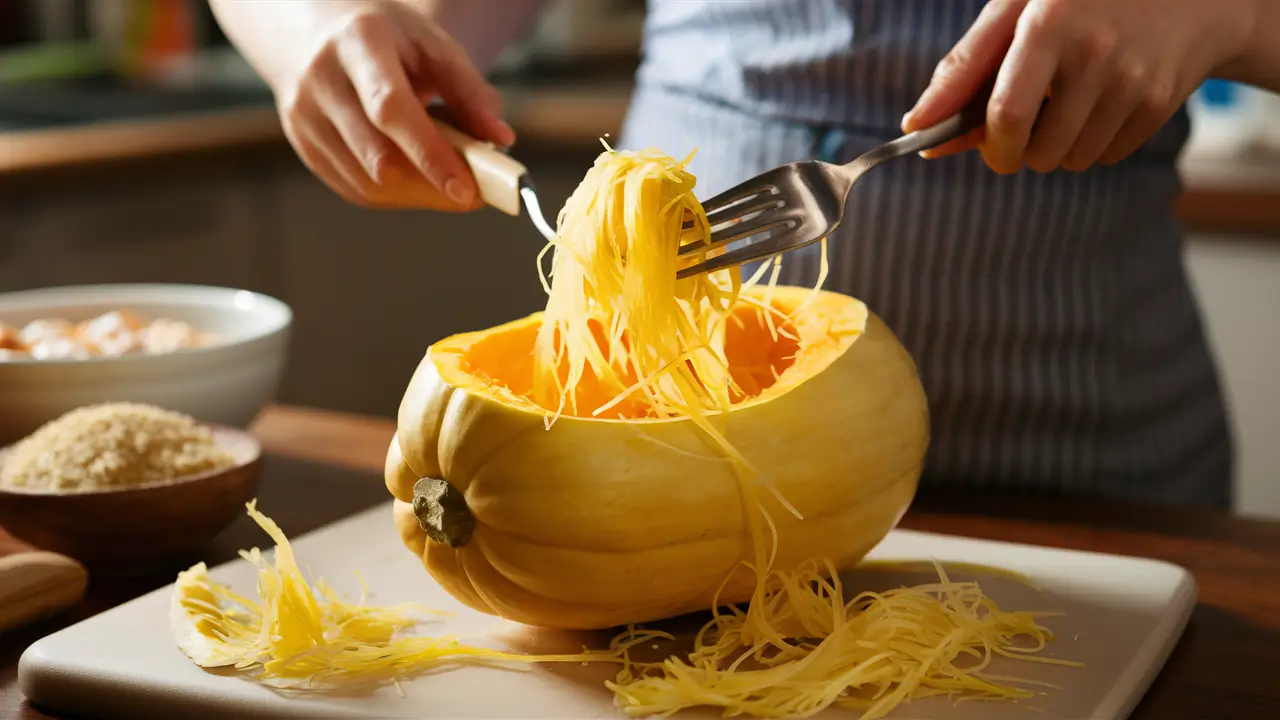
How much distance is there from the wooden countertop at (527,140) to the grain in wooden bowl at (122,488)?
140 centimetres

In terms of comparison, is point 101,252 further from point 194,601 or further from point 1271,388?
point 1271,388

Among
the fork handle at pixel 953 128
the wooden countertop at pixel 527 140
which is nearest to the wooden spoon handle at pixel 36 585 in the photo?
the fork handle at pixel 953 128

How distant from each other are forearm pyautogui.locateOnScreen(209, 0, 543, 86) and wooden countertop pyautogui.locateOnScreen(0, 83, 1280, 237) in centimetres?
109

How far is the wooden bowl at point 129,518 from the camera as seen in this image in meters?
0.87

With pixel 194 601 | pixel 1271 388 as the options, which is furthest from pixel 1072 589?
pixel 1271 388

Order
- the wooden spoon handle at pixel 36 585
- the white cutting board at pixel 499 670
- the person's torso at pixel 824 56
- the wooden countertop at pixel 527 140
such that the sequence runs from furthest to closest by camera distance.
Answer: the wooden countertop at pixel 527 140, the person's torso at pixel 824 56, the wooden spoon handle at pixel 36 585, the white cutting board at pixel 499 670

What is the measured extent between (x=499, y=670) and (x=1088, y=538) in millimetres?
477

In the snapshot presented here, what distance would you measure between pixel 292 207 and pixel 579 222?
2.04 m

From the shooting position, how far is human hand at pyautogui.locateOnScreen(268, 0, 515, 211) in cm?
97

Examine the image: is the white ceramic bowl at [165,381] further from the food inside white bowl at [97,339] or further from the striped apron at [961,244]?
the striped apron at [961,244]

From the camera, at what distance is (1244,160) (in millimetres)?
2381

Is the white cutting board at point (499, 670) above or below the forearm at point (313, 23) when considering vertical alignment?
below

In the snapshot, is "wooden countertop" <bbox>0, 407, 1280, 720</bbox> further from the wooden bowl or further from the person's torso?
the person's torso

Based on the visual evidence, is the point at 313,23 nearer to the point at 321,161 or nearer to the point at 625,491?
the point at 321,161
